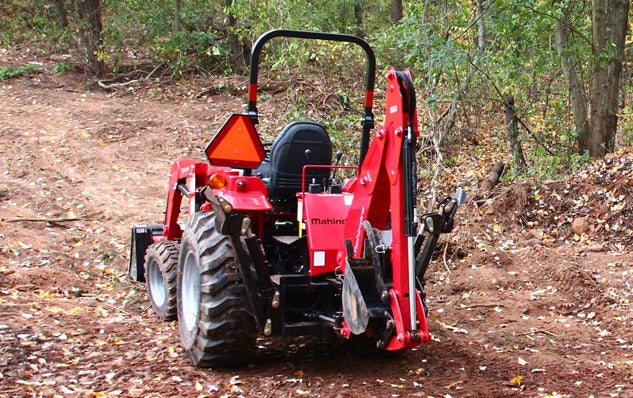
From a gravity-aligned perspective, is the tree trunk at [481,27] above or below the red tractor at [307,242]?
above

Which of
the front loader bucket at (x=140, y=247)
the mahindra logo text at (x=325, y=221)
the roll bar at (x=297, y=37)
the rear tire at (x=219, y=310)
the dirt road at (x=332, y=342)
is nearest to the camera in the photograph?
the dirt road at (x=332, y=342)

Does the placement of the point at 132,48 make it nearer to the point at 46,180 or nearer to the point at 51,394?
the point at 46,180

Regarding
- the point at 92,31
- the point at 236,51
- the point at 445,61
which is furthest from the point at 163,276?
the point at 92,31

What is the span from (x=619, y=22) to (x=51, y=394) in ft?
31.8

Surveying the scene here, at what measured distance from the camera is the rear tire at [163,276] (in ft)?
20.2

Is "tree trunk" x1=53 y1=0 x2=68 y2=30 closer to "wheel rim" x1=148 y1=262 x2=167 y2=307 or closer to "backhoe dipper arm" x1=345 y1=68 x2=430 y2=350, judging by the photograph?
"wheel rim" x1=148 y1=262 x2=167 y2=307

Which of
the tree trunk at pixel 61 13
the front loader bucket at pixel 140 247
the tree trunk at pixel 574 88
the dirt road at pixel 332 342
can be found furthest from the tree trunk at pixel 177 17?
the front loader bucket at pixel 140 247

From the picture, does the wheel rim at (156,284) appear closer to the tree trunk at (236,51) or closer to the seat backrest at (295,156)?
the seat backrest at (295,156)

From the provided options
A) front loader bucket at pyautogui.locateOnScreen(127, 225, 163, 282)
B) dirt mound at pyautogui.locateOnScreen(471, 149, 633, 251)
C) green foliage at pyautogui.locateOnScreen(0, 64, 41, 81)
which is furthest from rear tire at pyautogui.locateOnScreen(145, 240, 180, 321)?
green foliage at pyautogui.locateOnScreen(0, 64, 41, 81)

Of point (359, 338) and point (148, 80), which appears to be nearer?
point (359, 338)

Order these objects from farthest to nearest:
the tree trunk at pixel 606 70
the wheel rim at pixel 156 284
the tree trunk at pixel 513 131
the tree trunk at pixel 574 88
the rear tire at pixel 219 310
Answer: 1. the tree trunk at pixel 513 131
2. the tree trunk at pixel 574 88
3. the tree trunk at pixel 606 70
4. the wheel rim at pixel 156 284
5. the rear tire at pixel 219 310

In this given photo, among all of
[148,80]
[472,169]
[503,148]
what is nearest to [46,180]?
[148,80]

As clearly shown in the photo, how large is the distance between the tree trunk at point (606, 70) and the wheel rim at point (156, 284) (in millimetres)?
7146

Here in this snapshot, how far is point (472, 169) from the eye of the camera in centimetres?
A: 1155
